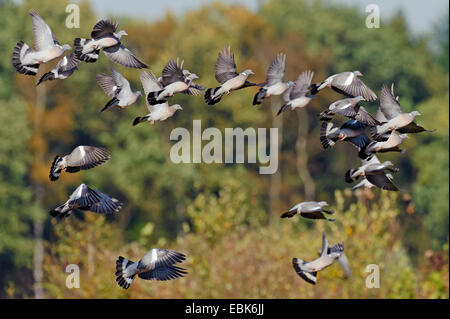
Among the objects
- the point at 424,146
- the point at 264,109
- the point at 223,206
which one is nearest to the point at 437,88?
the point at 424,146

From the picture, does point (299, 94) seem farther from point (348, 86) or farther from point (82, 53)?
point (82, 53)

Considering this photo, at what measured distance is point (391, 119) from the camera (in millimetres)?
7168

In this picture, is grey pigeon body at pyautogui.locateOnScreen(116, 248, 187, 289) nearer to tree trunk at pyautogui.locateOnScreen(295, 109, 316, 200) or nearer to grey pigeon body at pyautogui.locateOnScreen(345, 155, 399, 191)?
grey pigeon body at pyautogui.locateOnScreen(345, 155, 399, 191)

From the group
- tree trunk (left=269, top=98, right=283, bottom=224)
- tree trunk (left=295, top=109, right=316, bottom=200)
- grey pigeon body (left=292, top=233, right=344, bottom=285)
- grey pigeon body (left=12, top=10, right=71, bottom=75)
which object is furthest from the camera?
tree trunk (left=295, top=109, right=316, bottom=200)

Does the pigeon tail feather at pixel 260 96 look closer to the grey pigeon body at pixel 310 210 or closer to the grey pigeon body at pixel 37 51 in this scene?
the grey pigeon body at pixel 310 210

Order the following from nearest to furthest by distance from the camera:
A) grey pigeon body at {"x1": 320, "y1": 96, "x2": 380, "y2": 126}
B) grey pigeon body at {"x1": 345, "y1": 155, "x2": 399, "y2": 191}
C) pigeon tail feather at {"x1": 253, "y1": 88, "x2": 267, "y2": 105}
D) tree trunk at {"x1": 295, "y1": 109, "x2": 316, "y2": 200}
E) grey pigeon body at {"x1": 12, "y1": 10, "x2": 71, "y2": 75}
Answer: grey pigeon body at {"x1": 320, "y1": 96, "x2": 380, "y2": 126} < grey pigeon body at {"x1": 345, "y1": 155, "x2": 399, "y2": 191} < pigeon tail feather at {"x1": 253, "y1": 88, "x2": 267, "y2": 105} < grey pigeon body at {"x1": 12, "y1": 10, "x2": 71, "y2": 75} < tree trunk at {"x1": 295, "y1": 109, "x2": 316, "y2": 200}

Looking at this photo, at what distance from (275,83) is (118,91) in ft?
4.30

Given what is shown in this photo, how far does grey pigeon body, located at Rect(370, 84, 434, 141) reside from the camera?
23.4 feet

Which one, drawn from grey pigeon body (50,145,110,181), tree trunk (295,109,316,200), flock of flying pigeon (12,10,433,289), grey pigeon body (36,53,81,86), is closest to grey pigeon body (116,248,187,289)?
flock of flying pigeon (12,10,433,289)

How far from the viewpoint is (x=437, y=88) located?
187 ft

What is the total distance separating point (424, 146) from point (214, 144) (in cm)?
1329

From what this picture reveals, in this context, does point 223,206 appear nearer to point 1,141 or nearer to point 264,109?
point 1,141

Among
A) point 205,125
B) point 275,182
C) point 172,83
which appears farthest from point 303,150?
point 172,83

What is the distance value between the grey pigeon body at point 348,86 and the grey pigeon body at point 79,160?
1.78m
